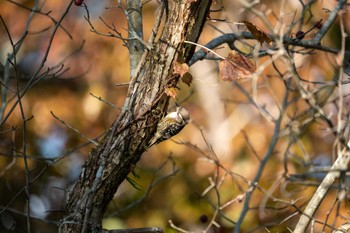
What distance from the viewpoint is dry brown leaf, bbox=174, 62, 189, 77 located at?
324 cm

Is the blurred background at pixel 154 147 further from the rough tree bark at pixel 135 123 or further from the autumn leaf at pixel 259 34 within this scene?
the rough tree bark at pixel 135 123

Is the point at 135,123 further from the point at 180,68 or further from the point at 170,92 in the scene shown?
the point at 180,68

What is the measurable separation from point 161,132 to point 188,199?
4338mm

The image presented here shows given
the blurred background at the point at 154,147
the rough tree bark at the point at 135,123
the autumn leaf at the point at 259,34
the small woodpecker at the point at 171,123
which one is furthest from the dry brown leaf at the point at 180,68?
the blurred background at the point at 154,147

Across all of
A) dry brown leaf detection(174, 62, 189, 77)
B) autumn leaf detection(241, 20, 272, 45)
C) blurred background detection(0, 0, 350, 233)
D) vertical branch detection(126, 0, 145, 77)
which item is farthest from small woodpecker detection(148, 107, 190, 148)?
blurred background detection(0, 0, 350, 233)

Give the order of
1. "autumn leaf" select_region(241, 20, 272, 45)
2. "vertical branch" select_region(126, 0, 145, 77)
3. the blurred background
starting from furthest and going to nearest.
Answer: the blurred background, "vertical branch" select_region(126, 0, 145, 77), "autumn leaf" select_region(241, 20, 272, 45)

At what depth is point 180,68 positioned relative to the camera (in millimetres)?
3254

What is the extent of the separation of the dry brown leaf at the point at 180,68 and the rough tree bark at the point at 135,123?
30 mm

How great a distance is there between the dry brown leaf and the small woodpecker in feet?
0.64

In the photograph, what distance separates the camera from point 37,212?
773 centimetres

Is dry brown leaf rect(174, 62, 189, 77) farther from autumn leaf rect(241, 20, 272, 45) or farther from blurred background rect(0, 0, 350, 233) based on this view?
blurred background rect(0, 0, 350, 233)

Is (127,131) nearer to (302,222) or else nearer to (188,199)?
(302,222)

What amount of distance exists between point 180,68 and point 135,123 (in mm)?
354

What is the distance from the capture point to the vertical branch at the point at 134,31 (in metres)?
3.56
